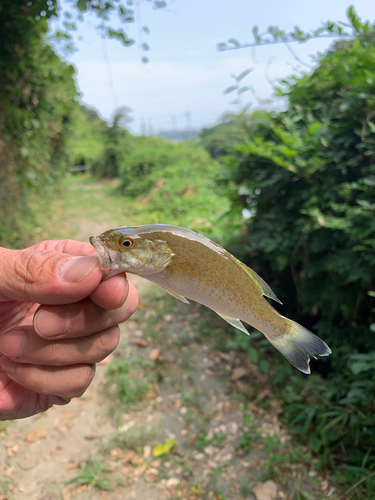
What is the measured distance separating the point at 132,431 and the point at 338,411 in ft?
6.62

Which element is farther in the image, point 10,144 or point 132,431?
point 10,144

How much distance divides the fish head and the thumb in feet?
0.23

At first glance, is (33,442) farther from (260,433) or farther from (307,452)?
(307,452)

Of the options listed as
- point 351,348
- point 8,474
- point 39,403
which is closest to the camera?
point 39,403

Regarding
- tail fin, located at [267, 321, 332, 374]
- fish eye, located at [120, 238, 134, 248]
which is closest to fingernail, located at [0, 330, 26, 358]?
fish eye, located at [120, 238, 134, 248]

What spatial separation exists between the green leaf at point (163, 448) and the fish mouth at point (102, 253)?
2719 millimetres

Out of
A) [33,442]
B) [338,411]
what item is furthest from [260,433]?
[33,442]

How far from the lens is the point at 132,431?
3.36 metres

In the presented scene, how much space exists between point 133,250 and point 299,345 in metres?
0.68

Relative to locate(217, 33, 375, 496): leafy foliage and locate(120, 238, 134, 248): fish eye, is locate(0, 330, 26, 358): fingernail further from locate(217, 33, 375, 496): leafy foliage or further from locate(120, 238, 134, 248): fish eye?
locate(217, 33, 375, 496): leafy foliage

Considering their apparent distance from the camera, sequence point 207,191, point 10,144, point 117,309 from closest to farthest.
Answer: point 117,309 < point 10,144 < point 207,191

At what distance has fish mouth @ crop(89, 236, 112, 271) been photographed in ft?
3.76

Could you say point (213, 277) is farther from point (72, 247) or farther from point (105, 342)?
point (72, 247)

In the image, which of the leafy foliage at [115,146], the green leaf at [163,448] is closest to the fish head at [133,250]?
the green leaf at [163,448]
